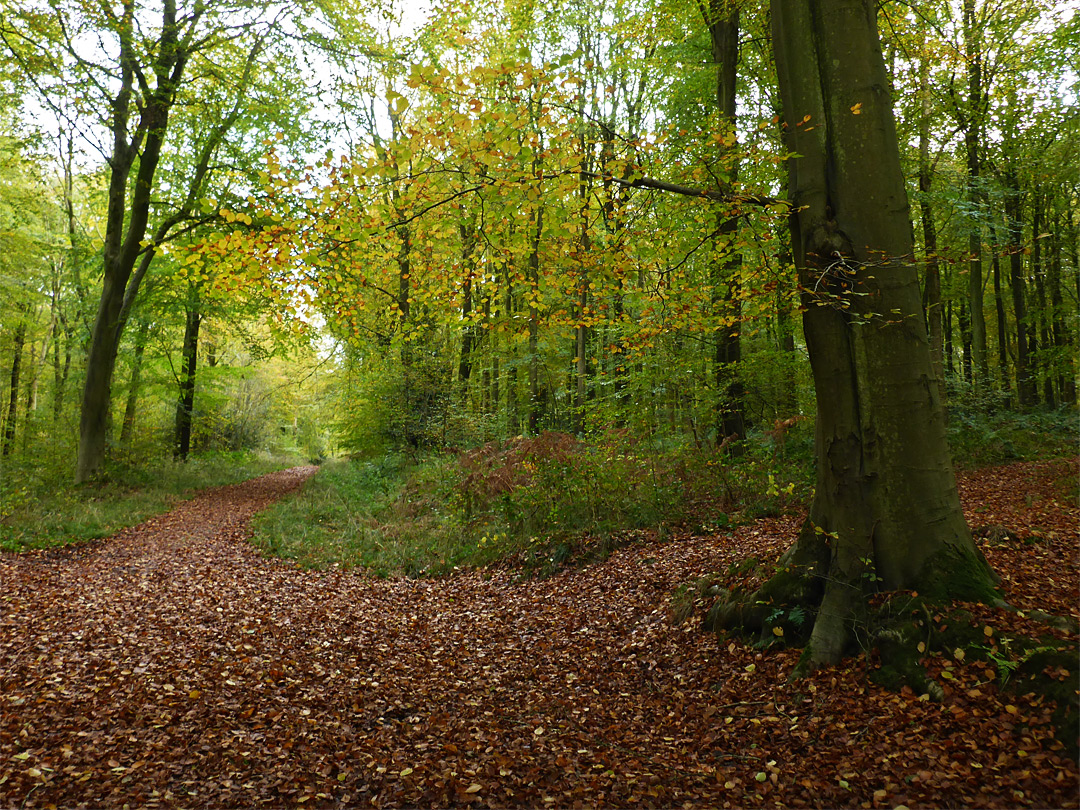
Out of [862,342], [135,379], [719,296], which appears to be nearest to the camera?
[862,342]

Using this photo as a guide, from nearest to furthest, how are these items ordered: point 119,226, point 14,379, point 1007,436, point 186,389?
1. point 1007,436
2. point 119,226
3. point 186,389
4. point 14,379

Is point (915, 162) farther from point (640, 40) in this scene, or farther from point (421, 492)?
point (421, 492)

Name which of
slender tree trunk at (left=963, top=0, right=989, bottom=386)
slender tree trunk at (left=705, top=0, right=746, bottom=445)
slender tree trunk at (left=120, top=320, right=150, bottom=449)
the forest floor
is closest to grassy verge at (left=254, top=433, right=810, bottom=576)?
slender tree trunk at (left=705, top=0, right=746, bottom=445)

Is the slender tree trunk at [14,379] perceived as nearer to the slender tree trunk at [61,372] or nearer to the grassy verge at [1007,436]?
the slender tree trunk at [61,372]

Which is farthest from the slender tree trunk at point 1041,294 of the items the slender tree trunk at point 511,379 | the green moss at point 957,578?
the slender tree trunk at point 511,379

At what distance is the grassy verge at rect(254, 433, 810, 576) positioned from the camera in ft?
27.3

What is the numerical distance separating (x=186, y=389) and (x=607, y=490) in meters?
17.3

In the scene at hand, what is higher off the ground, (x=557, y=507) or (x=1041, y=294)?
(x=1041, y=294)

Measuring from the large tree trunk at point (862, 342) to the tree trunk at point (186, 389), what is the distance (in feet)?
62.8

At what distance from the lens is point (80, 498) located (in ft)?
40.7

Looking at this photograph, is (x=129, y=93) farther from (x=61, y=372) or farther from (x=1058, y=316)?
(x=1058, y=316)

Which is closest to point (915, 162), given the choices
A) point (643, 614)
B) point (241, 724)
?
point (643, 614)

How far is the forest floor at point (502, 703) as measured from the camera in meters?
3.23

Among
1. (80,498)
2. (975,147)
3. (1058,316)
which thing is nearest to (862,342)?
(975,147)
